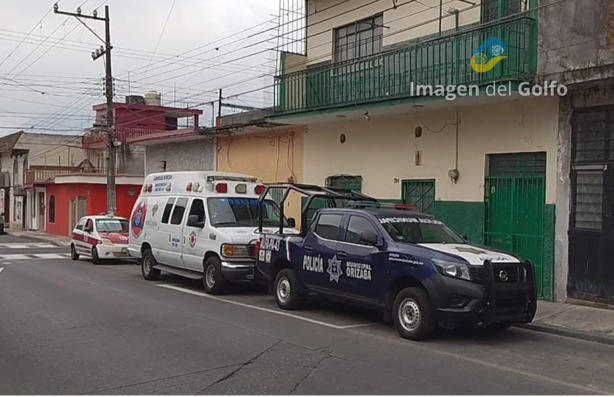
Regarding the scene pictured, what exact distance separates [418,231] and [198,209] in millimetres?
6175

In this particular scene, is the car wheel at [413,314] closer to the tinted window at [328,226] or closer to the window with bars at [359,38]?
the tinted window at [328,226]

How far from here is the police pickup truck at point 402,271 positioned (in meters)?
8.85

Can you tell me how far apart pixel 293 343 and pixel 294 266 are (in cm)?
286

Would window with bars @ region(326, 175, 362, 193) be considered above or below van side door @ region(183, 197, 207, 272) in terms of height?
above

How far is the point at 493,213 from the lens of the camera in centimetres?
1418

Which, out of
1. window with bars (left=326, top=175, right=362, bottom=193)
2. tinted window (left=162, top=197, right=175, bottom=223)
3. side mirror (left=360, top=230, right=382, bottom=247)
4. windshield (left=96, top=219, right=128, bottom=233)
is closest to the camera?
side mirror (left=360, top=230, right=382, bottom=247)

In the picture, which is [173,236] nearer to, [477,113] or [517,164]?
[477,113]

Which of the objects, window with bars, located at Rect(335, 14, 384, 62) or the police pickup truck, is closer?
the police pickup truck

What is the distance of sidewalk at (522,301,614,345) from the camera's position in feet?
32.7

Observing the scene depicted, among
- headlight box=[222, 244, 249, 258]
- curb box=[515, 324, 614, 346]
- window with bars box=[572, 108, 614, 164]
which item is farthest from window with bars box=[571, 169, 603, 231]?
headlight box=[222, 244, 249, 258]

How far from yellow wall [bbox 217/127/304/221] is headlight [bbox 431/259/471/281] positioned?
38.4 feet

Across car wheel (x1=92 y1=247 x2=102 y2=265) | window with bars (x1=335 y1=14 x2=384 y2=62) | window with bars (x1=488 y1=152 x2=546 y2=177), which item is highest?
window with bars (x1=335 y1=14 x2=384 y2=62)

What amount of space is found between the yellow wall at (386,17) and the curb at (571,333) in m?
7.28

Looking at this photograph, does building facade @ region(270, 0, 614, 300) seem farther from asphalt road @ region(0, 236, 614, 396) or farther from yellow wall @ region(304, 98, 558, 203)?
asphalt road @ region(0, 236, 614, 396)
